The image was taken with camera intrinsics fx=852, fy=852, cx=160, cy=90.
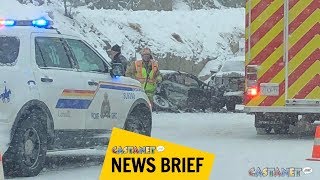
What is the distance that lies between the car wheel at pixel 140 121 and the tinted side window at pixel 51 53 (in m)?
1.52

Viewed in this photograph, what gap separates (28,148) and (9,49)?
115 cm

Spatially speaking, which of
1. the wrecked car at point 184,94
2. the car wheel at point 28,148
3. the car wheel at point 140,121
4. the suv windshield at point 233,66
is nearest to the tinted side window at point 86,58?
the car wheel at point 140,121

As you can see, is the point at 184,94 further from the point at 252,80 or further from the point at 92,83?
the point at 92,83

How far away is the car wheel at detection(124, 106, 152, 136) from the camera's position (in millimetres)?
11523

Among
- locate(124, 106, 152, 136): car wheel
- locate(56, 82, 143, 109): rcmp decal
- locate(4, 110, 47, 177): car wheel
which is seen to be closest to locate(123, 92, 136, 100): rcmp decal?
locate(56, 82, 143, 109): rcmp decal

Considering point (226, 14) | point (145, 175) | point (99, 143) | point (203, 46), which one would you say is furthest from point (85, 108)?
point (226, 14)

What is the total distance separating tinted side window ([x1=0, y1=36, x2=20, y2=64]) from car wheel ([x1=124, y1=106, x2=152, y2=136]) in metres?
2.29

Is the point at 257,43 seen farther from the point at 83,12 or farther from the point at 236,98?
the point at 83,12

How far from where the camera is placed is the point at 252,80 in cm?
1434

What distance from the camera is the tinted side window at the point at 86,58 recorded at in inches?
418

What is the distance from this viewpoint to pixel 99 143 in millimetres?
10953

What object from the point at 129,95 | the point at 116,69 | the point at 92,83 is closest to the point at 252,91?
the point at 129,95

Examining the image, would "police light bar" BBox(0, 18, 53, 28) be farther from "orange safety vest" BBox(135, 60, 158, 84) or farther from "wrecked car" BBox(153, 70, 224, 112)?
"wrecked car" BBox(153, 70, 224, 112)

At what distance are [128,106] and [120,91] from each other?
0.87 ft
